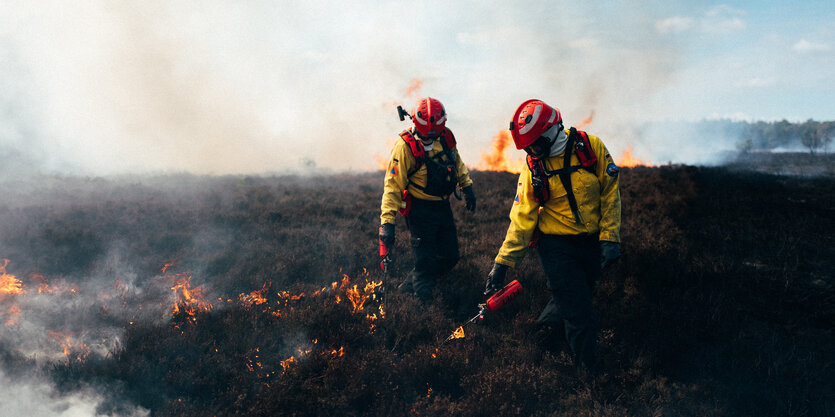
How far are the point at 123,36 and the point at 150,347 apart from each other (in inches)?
1117

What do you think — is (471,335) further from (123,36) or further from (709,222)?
(123,36)

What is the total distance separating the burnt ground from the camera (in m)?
3.54

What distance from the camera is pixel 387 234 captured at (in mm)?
4840

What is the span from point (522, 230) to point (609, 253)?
76cm

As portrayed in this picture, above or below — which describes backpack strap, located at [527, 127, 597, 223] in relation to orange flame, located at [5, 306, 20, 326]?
above

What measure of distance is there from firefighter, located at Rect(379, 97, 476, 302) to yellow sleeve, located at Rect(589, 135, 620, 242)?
77.1 inches

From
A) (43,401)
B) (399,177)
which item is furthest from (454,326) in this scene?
(43,401)

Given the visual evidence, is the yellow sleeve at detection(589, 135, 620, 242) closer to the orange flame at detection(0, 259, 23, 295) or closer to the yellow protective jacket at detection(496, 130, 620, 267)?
the yellow protective jacket at detection(496, 130, 620, 267)

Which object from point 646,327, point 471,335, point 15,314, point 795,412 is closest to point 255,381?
point 471,335

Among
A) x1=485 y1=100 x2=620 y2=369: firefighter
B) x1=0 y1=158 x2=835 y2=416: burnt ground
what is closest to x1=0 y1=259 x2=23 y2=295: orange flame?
x1=0 y1=158 x2=835 y2=416: burnt ground

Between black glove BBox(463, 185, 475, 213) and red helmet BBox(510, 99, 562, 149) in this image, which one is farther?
black glove BBox(463, 185, 475, 213)

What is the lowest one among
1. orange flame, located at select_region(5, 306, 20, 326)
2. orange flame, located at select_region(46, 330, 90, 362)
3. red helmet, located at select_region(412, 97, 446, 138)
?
orange flame, located at select_region(46, 330, 90, 362)

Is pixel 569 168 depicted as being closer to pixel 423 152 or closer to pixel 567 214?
pixel 567 214

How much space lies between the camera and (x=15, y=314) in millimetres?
4668
